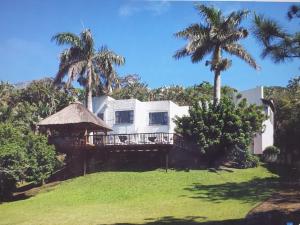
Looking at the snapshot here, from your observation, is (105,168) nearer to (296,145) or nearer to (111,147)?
(111,147)

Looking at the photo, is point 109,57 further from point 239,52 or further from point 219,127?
point 219,127

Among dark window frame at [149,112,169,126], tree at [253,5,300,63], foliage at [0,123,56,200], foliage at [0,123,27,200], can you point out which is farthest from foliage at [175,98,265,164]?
tree at [253,5,300,63]

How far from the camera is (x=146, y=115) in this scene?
2480 cm

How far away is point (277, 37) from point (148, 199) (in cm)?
841

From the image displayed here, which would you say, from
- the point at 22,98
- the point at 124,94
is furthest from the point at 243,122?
the point at 22,98

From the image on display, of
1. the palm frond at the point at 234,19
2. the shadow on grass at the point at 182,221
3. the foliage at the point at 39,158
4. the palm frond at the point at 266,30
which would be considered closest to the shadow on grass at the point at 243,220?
the shadow on grass at the point at 182,221

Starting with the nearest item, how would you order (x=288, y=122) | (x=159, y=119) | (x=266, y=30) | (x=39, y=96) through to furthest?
(x=266, y=30)
(x=288, y=122)
(x=159, y=119)
(x=39, y=96)

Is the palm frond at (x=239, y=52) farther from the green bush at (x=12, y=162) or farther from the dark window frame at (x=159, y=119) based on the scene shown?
the green bush at (x=12, y=162)

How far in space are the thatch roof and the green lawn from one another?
2.49 meters

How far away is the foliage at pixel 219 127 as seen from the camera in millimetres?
19406

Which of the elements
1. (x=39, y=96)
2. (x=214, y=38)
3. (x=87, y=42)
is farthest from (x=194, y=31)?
(x=39, y=96)

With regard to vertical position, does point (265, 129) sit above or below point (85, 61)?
below

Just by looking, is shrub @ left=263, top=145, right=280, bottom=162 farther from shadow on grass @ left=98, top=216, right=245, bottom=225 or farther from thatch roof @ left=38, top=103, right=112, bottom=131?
shadow on grass @ left=98, top=216, right=245, bottom=225

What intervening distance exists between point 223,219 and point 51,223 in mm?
4302
